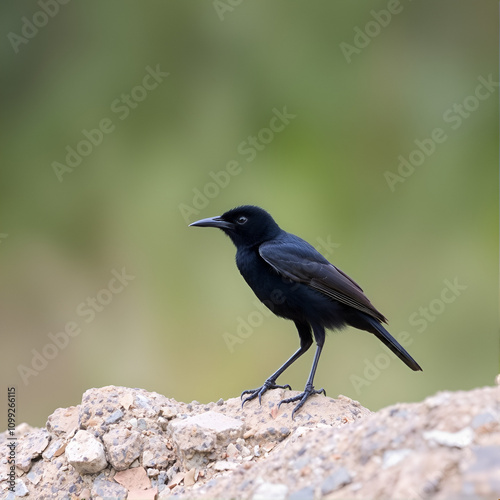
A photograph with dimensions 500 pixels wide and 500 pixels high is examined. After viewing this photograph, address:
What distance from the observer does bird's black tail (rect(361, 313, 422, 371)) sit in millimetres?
5109

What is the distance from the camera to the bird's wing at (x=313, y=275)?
5080 mm

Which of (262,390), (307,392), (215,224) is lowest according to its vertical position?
(262,390)

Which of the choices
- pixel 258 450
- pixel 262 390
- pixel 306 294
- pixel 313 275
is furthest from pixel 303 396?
pixel 313 275

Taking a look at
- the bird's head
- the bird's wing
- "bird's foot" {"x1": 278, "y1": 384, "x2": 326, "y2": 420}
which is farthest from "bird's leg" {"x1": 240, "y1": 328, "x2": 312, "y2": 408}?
the bird's head

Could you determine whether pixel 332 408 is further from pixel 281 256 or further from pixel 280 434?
pixel 281 256

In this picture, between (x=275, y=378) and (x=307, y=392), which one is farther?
(x=275, y=378)

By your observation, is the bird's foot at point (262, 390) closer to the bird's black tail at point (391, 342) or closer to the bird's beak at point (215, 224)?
the bird's black tail at point (391, 342)

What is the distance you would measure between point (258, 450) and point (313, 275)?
1.47m

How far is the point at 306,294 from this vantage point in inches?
199

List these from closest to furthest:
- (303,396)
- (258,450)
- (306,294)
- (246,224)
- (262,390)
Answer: (258,450), (303,396), (262,390), (306,294), (246,224)

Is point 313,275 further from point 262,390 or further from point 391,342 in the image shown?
point 262,390

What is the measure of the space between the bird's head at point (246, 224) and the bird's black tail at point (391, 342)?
1039 millimetres

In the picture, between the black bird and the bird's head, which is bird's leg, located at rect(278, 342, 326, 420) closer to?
the black bird

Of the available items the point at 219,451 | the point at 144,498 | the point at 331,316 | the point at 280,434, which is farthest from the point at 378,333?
the point at 144,498
